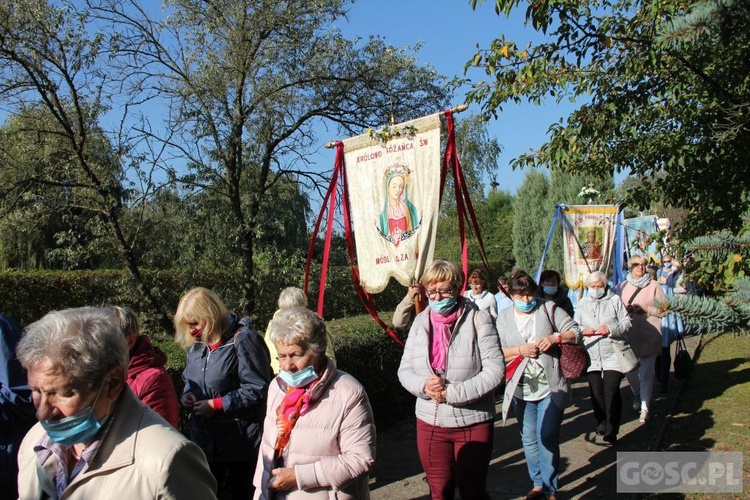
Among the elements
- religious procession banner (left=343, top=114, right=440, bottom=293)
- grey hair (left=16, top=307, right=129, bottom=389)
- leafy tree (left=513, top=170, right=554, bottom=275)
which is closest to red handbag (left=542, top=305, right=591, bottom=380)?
religious procession banner (left=343, top=114, right=440, bottom=293)

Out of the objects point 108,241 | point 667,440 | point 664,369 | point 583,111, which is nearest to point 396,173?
point 583,111

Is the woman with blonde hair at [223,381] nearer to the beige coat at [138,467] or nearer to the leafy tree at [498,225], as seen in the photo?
the beige coat at [138,467]

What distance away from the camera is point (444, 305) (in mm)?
4508

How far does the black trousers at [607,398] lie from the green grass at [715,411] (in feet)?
1.75

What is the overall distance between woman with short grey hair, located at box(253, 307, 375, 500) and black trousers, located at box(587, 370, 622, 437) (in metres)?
4.57

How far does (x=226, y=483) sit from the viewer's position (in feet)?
17.5

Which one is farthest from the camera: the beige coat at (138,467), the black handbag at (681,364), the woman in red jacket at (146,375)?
the black handbag at (681,364)

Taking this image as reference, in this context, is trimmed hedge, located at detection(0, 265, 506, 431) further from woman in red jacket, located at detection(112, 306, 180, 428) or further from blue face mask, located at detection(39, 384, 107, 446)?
blue face mask, located at detection(39, 384, 107, 446)

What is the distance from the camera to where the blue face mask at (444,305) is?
177 inches

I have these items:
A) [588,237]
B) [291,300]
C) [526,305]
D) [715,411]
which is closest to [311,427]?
[291,300]

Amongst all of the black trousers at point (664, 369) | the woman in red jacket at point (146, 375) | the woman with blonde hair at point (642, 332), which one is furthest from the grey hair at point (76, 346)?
the black trousers at point (664, 369)

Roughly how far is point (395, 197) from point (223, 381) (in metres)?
2.74

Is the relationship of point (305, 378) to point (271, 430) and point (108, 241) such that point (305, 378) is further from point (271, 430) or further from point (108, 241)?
point (108, 241)

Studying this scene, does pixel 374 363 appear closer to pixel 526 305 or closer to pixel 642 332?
pixel 526 305
